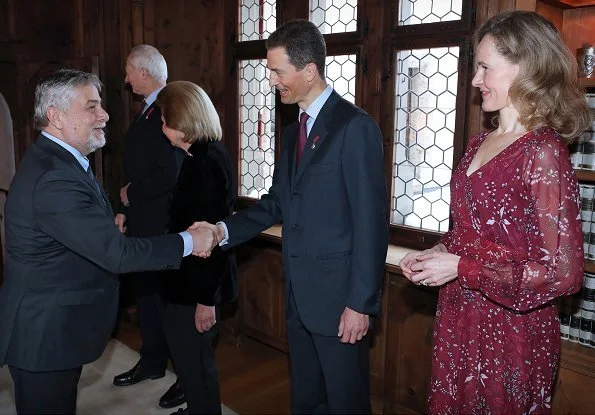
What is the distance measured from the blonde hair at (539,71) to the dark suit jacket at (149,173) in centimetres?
192

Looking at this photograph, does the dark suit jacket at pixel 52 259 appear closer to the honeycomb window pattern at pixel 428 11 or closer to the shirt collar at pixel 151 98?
the shirt collar at pixel 151 98

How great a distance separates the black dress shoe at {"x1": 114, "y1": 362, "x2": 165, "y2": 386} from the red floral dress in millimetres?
2004

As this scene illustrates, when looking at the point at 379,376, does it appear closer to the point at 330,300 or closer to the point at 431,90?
the point at 330,300

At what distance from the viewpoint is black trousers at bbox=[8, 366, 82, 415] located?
74.1 inches

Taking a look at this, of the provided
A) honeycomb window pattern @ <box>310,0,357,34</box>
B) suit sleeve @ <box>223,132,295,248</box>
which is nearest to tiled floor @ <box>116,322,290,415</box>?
A: suit sleeve @ <box>223,132,295,248</box>

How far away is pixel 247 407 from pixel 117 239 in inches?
62.7

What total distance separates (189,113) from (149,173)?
92 centimetres

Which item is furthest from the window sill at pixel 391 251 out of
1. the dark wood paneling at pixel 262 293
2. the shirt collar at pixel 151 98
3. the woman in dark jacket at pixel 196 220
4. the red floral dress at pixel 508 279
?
the shirt collar at pixel 151 98

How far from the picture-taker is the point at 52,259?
6.12 ft

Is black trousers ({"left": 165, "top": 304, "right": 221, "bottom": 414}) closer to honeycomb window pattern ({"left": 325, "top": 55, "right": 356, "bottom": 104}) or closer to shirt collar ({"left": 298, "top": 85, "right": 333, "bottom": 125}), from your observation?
shirt collar ({"left": 298, "top": 85, "right": 333, "bottom": 125})

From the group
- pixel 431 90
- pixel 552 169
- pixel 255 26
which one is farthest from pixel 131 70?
pixel 552 169

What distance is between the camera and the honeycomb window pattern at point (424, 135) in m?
2.96

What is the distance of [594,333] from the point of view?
92.6 inches

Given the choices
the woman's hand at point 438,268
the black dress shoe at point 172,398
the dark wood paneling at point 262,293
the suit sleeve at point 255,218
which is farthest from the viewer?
the dark wood paneling at point 262,293
